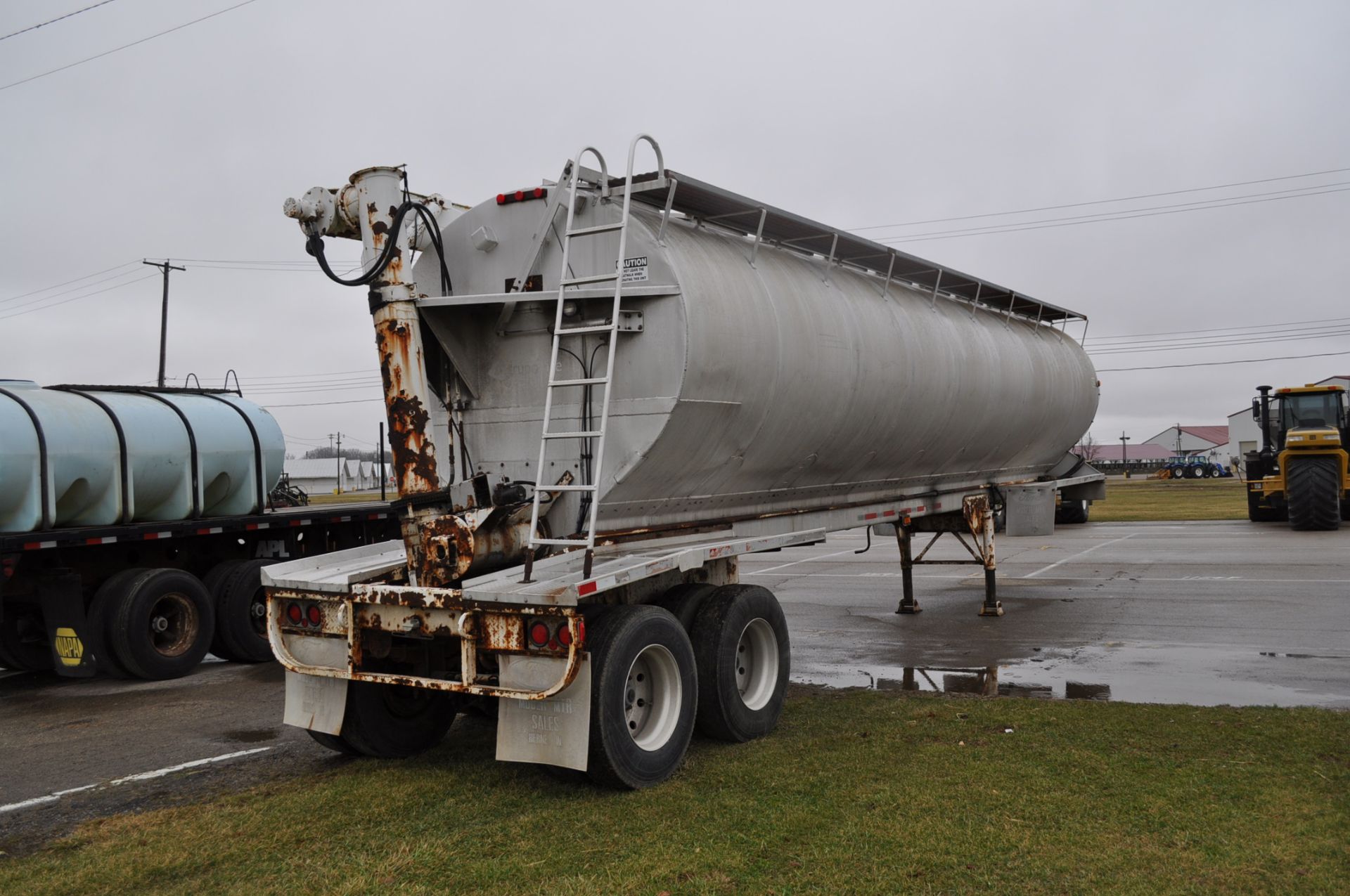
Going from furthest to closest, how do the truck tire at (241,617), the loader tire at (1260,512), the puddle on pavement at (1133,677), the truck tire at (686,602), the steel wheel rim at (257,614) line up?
1. the loader tire at (1260,512)
2. the steel wheel rim at (257,614)
3. the truck tire at (241,617)
4. the puddle on pavement at (1133,677)
5. the truck tire at (686,602)

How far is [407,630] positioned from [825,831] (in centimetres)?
253

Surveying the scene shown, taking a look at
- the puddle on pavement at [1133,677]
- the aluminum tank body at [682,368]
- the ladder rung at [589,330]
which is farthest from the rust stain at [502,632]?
the puddle on pavement at [1133,677]

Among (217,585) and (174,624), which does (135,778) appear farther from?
(217,585)

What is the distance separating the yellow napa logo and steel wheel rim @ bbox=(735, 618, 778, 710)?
6.55 m

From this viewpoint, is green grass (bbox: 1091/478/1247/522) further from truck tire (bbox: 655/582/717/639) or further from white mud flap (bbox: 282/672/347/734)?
white mud flap (bbox: 282/672/347/734)

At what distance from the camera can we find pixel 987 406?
1178cm

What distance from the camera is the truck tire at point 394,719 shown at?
6.88 metres

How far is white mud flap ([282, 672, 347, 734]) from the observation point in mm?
6734

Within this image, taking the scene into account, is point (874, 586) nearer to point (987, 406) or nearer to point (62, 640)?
point (987, 406)

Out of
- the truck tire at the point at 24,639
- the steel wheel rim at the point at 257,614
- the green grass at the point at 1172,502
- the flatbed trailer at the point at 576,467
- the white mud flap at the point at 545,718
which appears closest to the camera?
the white mud flap at the point at 545,718

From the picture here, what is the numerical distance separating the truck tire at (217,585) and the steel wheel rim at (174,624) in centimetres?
37

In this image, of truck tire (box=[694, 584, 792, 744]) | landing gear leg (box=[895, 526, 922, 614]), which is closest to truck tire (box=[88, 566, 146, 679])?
truck tire (box=[694, 584, 792, 744])

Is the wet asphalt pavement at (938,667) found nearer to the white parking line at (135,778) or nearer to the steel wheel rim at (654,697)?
the white parking line at (135,778)

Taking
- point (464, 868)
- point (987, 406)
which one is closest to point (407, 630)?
point (464, 868)
